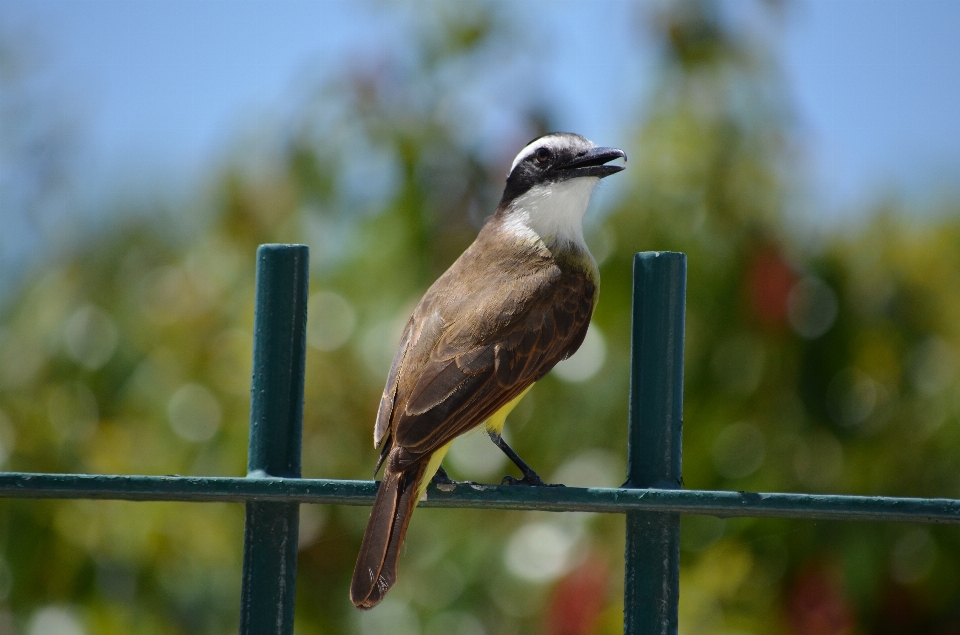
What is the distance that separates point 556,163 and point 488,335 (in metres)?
1.24

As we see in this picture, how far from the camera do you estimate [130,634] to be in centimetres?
416

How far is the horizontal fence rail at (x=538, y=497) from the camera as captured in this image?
5.67ft

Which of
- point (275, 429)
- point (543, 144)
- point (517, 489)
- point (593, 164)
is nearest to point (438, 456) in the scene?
point (275, 429)

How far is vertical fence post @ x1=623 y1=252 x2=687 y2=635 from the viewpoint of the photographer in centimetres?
191

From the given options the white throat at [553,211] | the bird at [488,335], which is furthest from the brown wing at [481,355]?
the white throat at [553,211]

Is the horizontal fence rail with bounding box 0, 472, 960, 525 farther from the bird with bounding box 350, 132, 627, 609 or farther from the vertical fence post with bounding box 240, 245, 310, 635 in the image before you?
the bird with bounding box 350, 132, 627, 609

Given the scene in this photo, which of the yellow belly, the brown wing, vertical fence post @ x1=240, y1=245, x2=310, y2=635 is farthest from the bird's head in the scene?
vertical fence post @ x1=240, y1=245, x2=310, y2=635

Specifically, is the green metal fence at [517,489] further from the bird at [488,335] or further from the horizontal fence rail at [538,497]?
the bird at [488,335]

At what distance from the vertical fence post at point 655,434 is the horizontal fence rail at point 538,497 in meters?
0.11

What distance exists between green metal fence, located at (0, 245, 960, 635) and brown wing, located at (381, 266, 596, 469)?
0.51 metres

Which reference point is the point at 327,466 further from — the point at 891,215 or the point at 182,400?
the point at 891,215

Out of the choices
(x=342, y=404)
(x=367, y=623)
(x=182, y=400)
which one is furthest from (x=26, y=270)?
(x=367, y=623)

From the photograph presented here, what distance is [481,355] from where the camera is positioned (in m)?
2.98

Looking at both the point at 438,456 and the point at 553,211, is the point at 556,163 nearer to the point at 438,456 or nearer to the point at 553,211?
the point at 553,211
